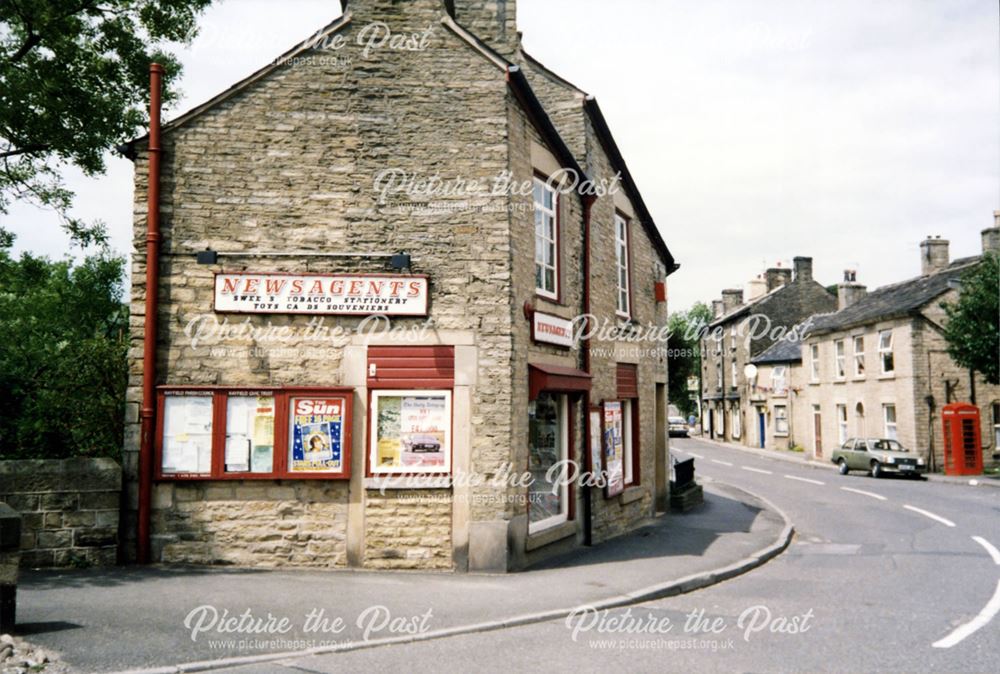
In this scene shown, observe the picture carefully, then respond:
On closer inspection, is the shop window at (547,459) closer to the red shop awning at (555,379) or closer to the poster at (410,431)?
the red shop awning at (555,379)

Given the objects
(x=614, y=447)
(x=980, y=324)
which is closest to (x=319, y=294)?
(x=614, y=447)

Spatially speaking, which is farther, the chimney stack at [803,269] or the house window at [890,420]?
the chimney stack at [803,269]

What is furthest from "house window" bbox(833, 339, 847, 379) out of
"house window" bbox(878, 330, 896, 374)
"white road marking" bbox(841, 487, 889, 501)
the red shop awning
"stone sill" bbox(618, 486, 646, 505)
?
the red shop awning

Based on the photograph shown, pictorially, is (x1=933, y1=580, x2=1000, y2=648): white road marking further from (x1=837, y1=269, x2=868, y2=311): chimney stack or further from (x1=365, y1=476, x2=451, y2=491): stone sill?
(x1=837, y1=269, x2=868, y2=311): chimney stack

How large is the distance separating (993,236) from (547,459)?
95.4 feet

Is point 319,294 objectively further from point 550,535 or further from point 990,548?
point 990,548

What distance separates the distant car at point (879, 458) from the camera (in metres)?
27.6

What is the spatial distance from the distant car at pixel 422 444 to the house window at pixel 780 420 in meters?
37.4

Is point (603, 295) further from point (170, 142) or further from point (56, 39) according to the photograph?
point (56, 39)

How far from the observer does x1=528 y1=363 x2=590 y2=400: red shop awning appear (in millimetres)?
10875

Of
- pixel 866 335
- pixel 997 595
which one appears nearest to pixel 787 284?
pixel 866 335

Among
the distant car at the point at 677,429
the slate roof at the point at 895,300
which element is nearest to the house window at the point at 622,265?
the slate roof at the point at 895,300

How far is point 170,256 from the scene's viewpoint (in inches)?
408

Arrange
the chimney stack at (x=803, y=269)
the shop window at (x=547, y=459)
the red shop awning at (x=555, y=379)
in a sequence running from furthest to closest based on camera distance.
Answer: the chimney stack at (x=803, y=269) < the shop window at (x=547, y=459) < the red shop awning at (x=555, y=379)
